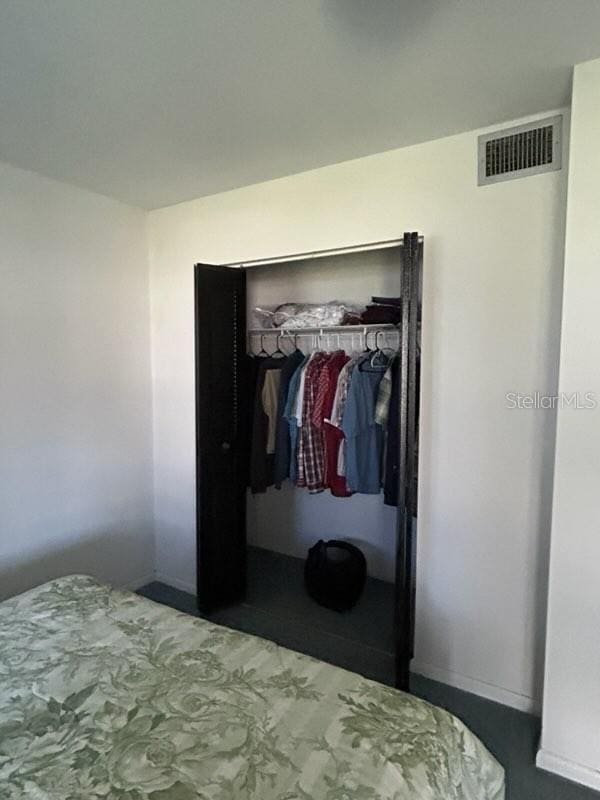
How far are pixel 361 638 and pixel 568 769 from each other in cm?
107

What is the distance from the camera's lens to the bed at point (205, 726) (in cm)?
96

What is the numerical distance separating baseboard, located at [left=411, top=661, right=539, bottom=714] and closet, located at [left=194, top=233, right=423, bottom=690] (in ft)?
0.57

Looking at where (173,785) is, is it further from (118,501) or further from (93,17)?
(118,501)

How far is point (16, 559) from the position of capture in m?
2.47

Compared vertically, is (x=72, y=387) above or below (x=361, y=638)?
above

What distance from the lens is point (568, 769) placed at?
1.71 metres

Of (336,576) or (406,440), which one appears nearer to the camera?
(406,440)

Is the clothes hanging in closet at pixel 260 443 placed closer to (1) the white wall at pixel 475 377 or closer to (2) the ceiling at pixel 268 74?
(1) the white wall at pixel 475 377

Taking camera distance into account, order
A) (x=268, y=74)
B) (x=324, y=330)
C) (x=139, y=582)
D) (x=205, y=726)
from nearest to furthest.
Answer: (x=205, y=726) < (x=268, y=74) < (x=324, y=330) < (x=139, y=582)

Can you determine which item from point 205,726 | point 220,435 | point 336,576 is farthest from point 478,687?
point 220,435

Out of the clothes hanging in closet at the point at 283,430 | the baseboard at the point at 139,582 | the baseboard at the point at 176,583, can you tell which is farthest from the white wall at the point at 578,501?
the baseboard at the point at 139,582

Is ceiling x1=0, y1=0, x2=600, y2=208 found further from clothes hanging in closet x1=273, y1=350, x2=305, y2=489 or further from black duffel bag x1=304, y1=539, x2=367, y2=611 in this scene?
black duffel bag x1=304, y1=539, x2=367, y2=611

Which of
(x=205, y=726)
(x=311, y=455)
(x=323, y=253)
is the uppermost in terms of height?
(x=323, y=253)

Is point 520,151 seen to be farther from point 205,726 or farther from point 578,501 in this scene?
point 205,726
